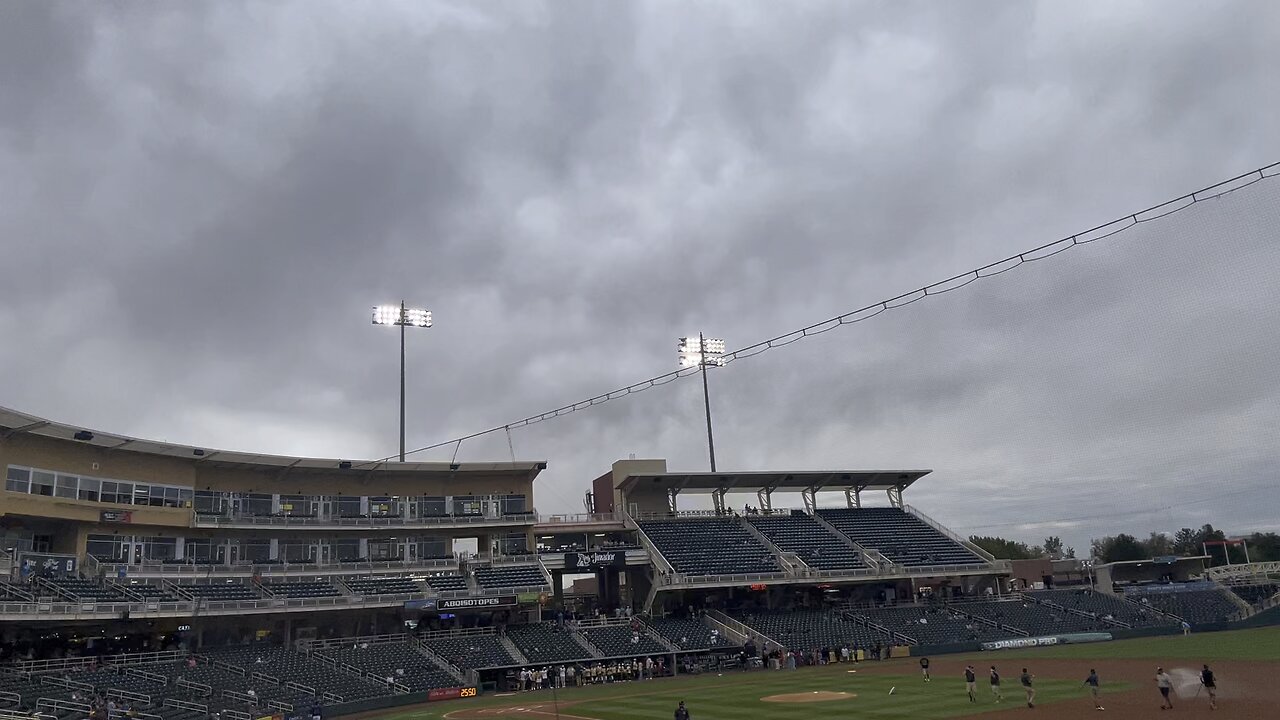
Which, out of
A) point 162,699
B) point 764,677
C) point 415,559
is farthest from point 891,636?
point 162,699

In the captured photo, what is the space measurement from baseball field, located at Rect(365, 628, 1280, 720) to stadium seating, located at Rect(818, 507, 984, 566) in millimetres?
15131

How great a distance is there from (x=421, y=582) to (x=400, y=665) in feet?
32.0

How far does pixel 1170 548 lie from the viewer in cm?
13825

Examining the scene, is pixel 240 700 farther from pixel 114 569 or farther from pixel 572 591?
pixel 572 591

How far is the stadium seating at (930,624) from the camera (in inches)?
2537

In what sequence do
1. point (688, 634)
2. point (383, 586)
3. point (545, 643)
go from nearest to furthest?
point (545, 643)
point (383, 586)
point (688, 634)

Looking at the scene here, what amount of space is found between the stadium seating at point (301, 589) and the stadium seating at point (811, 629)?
1171 inches

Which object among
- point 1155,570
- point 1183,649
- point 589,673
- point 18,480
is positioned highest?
point 18,480

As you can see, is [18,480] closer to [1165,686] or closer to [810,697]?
[810,697]

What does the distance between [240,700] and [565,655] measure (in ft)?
67.5

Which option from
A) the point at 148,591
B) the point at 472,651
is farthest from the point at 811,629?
the point at 148,591

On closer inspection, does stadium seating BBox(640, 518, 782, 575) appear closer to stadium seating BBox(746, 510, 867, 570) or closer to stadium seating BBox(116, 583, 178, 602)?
stadium seating BBox(746, 510, 867, 570)

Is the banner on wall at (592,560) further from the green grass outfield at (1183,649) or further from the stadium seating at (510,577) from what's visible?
the green grass outfield at (1183,649)

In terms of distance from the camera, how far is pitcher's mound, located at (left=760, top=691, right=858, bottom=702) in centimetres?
3976
